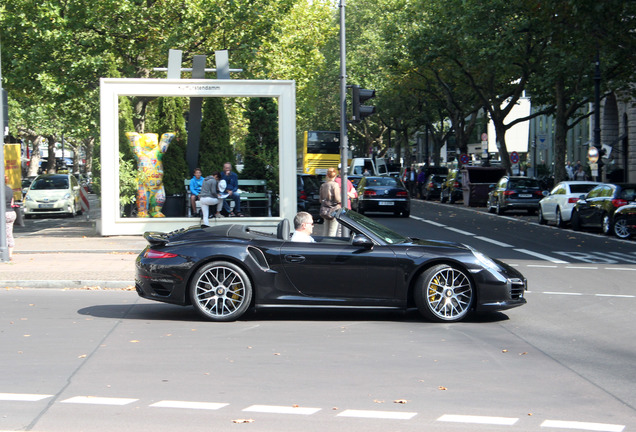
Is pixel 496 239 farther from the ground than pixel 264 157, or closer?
closer

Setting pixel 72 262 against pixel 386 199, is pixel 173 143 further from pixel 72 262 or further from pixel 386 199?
pixel 72 262

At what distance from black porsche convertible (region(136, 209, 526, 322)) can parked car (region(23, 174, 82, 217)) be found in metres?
27.6

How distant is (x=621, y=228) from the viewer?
79.6ft

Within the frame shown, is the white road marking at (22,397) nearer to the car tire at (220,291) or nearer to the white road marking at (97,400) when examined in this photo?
the white road marking at (97,400)

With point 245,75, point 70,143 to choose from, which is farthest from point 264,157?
point 70,143

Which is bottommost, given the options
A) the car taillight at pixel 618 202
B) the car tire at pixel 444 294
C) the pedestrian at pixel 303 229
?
the car tire at pixel 444 294

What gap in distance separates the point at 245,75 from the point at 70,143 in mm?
67560

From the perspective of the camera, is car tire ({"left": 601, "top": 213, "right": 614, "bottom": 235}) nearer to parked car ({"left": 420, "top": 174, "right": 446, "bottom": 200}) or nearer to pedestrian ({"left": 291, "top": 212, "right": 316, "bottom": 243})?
pedestrian ({"left": 291, "top": 212, "right": 316, "bottom": 243})

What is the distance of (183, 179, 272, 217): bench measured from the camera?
23.4 m

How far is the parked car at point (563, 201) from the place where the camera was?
2867 cm

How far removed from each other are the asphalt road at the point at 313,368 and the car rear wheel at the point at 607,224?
13.0m

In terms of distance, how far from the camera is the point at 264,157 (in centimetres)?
2864

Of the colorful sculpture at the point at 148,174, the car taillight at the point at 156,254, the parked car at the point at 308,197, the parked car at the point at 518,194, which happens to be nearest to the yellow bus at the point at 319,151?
the parked car at the point at 518,194

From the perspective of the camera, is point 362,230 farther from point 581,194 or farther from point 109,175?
point 581,194
